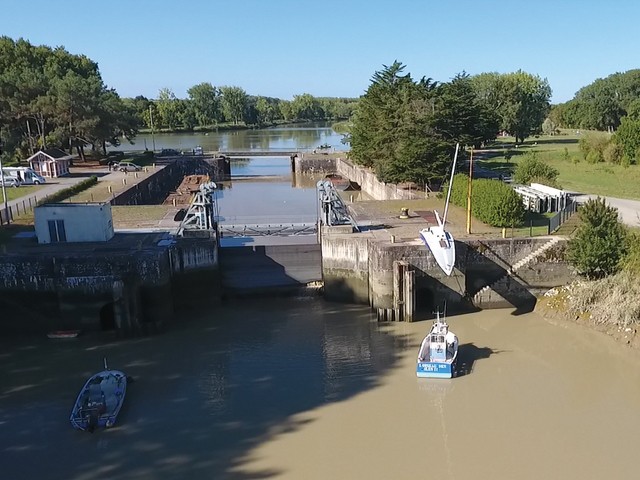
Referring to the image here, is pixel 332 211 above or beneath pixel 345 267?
above

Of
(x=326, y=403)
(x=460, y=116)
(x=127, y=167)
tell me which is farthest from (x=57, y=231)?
(x=460, y=116)

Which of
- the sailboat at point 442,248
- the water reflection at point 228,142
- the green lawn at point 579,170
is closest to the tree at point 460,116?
the green lawn at point 579,170

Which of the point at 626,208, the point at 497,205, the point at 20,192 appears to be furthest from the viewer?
the point at 20,192

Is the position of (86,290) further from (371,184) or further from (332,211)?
(371,184)

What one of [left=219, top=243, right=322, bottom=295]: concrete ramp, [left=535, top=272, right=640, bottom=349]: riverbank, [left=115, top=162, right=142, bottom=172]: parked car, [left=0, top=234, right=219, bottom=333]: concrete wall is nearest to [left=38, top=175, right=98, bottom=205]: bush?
[left=115, top=162, right=142, bottom=172]: parked car

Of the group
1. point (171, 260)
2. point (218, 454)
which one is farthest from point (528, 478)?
point (171, 260)

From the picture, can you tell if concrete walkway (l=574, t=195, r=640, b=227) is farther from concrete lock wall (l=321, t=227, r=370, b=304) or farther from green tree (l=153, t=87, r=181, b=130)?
green tree (l=153, t=87, r=181, b=130)
